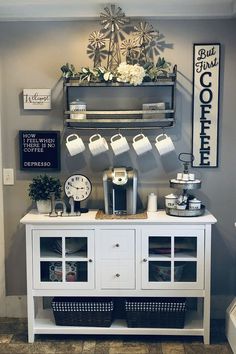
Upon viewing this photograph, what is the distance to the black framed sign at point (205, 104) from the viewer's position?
326 cm

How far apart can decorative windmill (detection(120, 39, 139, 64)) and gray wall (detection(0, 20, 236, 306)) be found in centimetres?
22

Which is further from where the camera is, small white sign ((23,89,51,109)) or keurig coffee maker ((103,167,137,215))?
small white sign ((23,89,51,109))

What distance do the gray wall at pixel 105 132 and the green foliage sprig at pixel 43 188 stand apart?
A: 198 millimetres

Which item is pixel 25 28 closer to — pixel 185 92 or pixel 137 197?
pixel 185 92

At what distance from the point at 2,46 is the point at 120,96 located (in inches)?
35.9

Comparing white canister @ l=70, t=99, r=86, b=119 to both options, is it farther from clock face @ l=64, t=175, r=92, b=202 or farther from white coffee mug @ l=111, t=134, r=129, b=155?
clock face @ l=64, t=175, r=92, b=202

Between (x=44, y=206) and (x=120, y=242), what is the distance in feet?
1.96

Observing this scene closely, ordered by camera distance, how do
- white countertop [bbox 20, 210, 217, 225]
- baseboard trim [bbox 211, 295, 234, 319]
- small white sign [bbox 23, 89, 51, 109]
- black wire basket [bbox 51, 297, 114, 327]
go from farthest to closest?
baseboard trim [bbox 211, 295, 234, 319]
small white sign [bbox 23, 89, 51, 109]
black wire basket [bbox 51, 297, 114, 327]
white countertop [bbox 20, 210, 217, 225]

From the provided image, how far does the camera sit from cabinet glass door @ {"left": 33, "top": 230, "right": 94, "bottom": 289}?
3043 mm

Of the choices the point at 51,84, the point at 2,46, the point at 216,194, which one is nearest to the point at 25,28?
the point at 2,46

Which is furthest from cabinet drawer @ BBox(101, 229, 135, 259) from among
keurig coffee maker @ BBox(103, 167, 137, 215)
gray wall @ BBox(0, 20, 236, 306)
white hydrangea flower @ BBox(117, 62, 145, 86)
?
white hydrangea flower @ BBox(117, 62, 145, 86)

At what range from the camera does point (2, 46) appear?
330 cm

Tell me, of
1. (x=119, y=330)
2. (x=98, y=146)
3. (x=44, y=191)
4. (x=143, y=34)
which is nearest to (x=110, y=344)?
(x=119, y=330)

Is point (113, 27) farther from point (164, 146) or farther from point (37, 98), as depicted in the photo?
point (164, 146)
